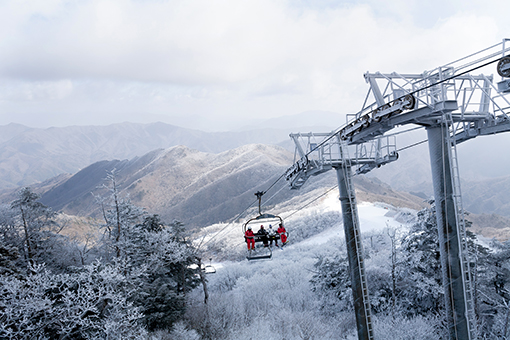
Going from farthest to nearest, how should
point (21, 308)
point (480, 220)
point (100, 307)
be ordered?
point (480, 220), point (100, 307), point (21, 308)

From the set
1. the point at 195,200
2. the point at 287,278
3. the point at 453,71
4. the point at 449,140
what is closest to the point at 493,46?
the point at 453,71

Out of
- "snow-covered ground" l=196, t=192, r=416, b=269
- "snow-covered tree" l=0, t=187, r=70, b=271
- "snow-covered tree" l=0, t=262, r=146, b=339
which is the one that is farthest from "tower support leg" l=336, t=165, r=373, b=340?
"snow-covered tree" l=0, t=187, r=70, b=271

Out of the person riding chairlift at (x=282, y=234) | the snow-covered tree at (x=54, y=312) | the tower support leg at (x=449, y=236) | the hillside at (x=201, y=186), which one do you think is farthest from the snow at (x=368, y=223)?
the tower support leg at (x=449, y=236)

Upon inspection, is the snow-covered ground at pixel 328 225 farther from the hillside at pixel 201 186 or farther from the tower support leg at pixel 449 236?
the tower support leg at pixel 449 236

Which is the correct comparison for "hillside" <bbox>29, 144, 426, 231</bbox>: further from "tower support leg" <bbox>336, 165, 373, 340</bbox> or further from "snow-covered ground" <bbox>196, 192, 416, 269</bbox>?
"tower support leg" <bbox>336, 165, 373, 340</bbox>

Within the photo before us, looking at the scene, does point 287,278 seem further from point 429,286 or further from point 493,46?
point 493,46

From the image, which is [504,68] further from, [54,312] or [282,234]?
[54,312]
